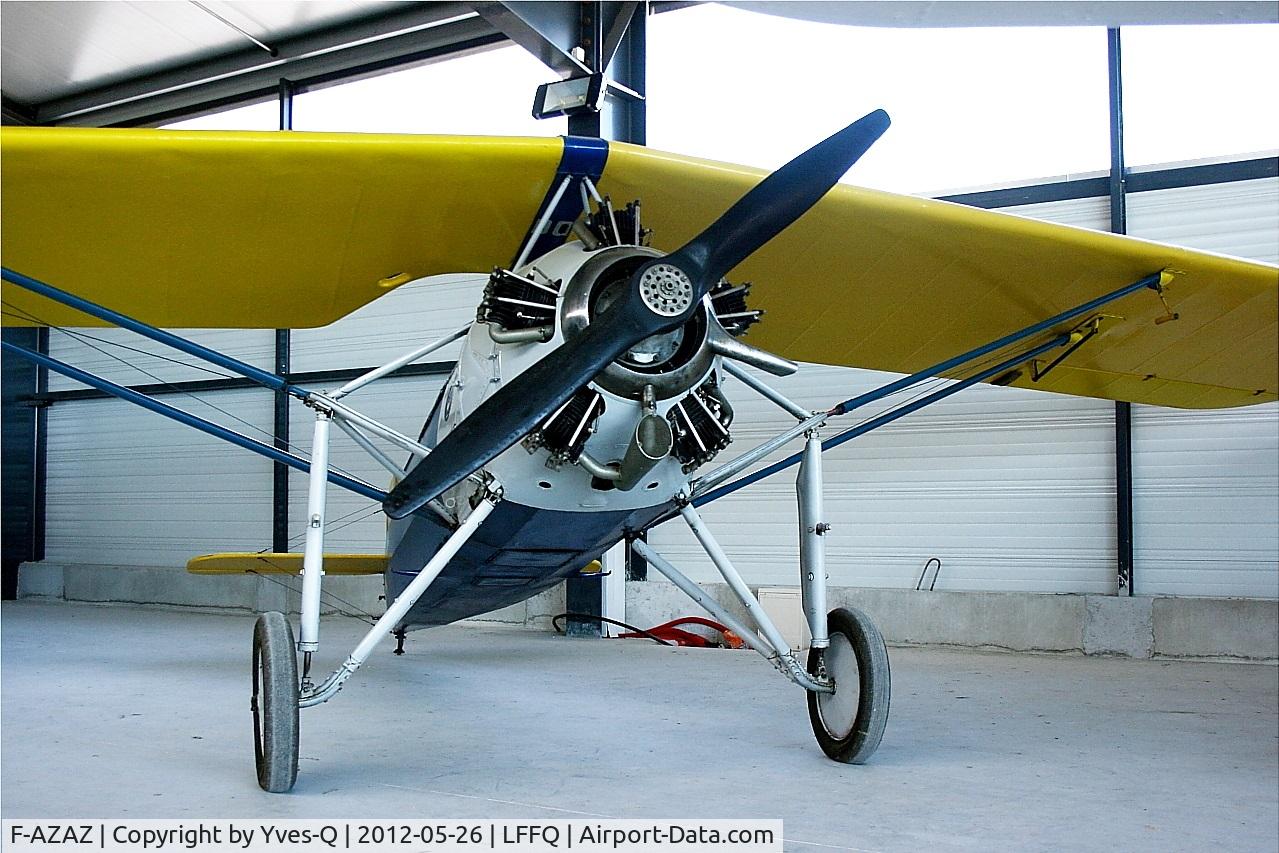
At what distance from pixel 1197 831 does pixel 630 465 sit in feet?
6.29

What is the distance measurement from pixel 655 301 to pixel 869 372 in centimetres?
653

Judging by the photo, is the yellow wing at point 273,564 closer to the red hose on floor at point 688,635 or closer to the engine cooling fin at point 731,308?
the red hose on floor at point 688,635

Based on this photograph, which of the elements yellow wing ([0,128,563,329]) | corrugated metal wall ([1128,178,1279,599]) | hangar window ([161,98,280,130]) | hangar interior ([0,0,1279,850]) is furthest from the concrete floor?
hangar window ([161,98,280,130])

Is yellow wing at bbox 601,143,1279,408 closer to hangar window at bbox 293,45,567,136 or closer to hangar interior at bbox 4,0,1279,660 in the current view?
hangar interior at bbox 4,0,1279,660

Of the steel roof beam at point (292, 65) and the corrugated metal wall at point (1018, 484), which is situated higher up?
the steel roof beam at point (292, 65)

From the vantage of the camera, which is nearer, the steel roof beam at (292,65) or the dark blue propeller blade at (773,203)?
the dark blue propeller blade at (773,203)

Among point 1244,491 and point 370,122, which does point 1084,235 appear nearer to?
point 1244,491

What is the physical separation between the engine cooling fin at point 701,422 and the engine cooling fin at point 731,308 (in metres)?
0.20

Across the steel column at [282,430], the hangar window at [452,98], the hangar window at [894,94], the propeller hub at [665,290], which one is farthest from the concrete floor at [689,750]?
the hangar window at [452,98]

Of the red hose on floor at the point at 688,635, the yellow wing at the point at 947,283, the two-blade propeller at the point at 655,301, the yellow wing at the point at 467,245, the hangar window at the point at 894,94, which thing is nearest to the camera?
the two-blade propeller at the point at 655,301

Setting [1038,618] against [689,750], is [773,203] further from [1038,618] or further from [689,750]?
[1038,618]

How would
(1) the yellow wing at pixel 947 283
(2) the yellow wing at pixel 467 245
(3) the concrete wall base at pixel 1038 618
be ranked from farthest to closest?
(3) the concrete wall base at pixel 1038 618
(1) the yellow wing at pixel 947 283
(2) the yellow wing at pixel 467 245

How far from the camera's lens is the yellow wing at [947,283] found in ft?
13.3

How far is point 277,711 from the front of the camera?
3338mm
